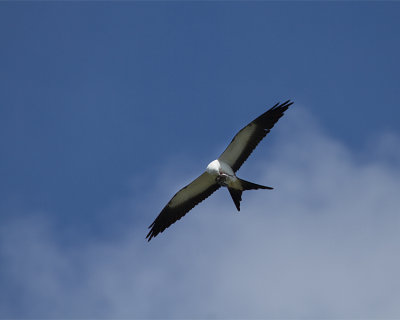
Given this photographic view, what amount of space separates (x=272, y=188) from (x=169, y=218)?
155 inches

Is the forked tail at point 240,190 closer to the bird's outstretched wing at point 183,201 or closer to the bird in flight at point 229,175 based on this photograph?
the bird in flight at point 229,175

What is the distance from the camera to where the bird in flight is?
71.3 feet

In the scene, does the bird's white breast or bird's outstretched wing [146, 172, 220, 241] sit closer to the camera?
the bird's white breast

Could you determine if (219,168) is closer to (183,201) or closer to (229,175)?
(229,175)

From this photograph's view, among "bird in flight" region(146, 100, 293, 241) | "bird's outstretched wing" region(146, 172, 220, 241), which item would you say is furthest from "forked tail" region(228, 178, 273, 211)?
"bird's outstretched wing" region(146, 172, 220, 241)

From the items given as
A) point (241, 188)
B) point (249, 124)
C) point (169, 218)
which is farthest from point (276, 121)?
point (169, 218)

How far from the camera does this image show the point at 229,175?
22.0 m

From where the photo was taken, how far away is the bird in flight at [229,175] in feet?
71.3

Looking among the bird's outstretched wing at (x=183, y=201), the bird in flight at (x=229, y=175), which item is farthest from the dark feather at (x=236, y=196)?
the bird's outstretched wing at (x=183, y=201)

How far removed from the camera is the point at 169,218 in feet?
76.4

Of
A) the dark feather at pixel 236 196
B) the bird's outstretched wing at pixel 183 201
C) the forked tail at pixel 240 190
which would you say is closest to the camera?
the forked tail at pixel 240 190

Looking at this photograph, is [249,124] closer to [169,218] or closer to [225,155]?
[225,155]

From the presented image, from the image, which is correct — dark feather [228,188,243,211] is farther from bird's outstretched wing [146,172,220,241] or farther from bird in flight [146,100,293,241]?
bird's outstretched wing [146,172,220,241]

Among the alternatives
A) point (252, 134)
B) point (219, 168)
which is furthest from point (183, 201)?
point (252, 134)
